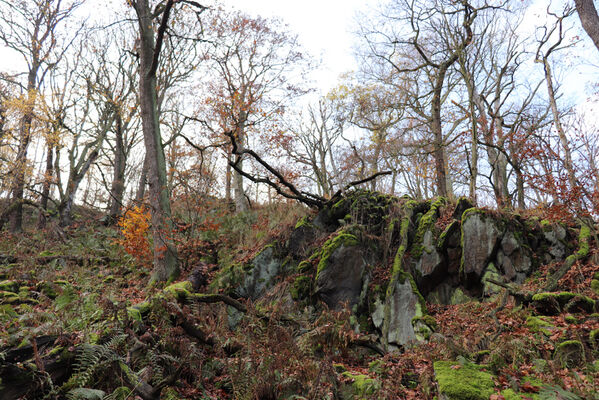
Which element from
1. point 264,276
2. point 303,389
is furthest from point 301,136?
point 303,389

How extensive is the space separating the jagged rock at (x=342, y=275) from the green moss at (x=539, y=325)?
328 cm

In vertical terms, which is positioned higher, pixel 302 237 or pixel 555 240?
pixel 302 237

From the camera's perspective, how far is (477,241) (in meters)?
7.69

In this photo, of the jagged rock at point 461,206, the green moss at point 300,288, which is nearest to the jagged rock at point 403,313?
the green moss at point 300,288

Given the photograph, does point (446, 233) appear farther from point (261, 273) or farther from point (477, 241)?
point (261, 273)

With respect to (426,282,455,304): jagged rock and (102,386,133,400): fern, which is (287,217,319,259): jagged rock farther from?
(102,386,133,400): fern

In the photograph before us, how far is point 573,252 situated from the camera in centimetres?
751

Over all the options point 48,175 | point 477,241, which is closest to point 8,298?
point 477,241

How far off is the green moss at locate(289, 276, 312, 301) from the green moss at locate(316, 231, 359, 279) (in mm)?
392

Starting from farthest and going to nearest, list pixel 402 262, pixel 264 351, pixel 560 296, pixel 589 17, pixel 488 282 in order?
1. pixel 402 262
2. pixel 589 17
3. pixel 488 282
4. pixel 560 296
5. pixel 264 351

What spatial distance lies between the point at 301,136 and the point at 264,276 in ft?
39.4

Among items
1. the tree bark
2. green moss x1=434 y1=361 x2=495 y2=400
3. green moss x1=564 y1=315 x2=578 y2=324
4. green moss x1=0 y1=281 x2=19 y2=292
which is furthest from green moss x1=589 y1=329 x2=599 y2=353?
green moss x1=0 y1=281 x2=19 y2=292

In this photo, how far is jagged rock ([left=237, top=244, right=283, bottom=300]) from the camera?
8188mm

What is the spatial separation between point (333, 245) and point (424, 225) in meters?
2.66
